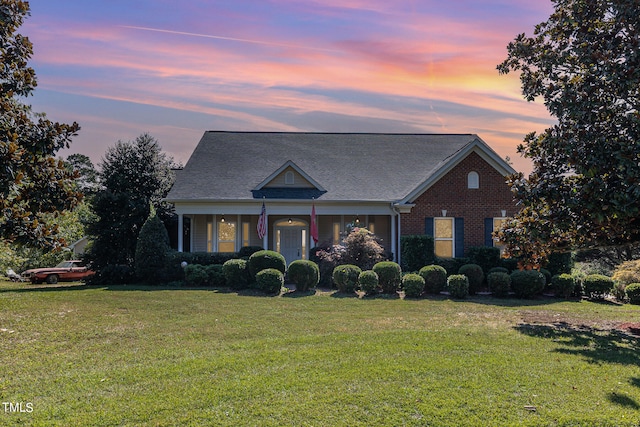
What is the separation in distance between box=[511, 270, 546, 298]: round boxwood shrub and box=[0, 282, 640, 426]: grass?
285 cm

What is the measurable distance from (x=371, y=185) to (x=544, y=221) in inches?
591

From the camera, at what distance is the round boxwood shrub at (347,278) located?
1571 cm

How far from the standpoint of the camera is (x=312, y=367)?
7086 millimetres

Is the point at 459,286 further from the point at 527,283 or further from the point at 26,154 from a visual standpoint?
the point at 26,154

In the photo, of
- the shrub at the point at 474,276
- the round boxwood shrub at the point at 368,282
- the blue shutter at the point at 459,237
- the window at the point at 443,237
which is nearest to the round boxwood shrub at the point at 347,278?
the round boxwood shrub at the point at 368,282

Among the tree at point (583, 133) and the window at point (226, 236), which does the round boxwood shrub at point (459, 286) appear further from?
the window at point (226, 236)

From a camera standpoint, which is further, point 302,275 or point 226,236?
point 226,236

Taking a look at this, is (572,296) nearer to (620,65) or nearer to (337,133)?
(620,65)

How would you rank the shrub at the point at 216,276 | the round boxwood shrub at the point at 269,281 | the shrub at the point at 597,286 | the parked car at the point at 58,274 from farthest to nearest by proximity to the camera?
the parked car at the point at 58,274
the shrub at the point at 216,276
the shrub at the point at 597,286
the round boxwood shrub at the point at 269,281

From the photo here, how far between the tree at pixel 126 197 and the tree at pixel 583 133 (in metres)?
16.6

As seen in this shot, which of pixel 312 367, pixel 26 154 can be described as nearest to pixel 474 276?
pixel 312 367

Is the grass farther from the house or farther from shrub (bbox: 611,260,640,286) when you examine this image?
the house

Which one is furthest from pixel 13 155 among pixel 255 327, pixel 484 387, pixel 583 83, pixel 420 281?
pixel 420 281

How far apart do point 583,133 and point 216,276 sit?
44.8 feet
